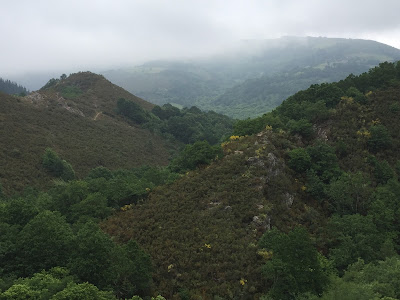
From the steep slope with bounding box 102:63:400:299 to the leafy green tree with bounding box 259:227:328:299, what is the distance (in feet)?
0.20

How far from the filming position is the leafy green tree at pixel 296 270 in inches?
616

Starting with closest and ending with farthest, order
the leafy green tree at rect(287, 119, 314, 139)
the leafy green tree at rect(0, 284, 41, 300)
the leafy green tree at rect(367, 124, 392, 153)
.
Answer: the leafy green tree at rect(0, 284, 41, 300) < the leafy green tree at rect(367, 124, 392, 153) < the leafy green tree at rect(287, 119, 314, 139)

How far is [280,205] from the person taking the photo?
27.0 m

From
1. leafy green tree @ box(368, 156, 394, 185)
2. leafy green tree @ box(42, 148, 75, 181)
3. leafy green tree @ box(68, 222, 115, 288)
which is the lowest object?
leafy green tree @ box(42, 148, 75, 181)

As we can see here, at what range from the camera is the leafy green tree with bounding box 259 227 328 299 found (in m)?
15.6

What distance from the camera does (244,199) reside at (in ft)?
86.4

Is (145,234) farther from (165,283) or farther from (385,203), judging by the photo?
(385,203)

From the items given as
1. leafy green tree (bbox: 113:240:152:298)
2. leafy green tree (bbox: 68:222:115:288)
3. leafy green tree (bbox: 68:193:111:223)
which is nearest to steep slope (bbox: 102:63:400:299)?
leafy green tree (bbox: 68:193:111:223)

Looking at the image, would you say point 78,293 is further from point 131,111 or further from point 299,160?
Answer: point 131,111

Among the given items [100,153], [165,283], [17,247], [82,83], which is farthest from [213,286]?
[82,83]

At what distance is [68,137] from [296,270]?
60272 mm

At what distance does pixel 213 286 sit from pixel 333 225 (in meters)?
12.9

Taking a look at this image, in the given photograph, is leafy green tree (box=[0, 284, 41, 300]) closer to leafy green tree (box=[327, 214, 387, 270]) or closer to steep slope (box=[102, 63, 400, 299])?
steep slope (box=[102, 63, 400, 299])

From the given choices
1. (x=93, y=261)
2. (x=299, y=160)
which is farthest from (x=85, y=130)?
(x=93, y=261)
